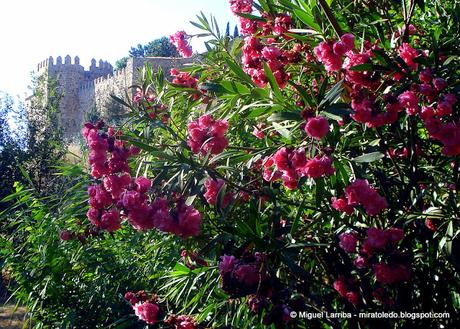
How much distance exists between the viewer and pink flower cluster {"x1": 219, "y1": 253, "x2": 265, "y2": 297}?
169 centimetres

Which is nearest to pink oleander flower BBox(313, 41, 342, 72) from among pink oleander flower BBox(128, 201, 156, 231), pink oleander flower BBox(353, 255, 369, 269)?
pink oleander flower BBox(353, 255, 369, 269)

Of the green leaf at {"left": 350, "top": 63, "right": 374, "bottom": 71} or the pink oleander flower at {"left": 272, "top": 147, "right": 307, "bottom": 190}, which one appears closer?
the pink oleander flower at {"left": 272, "top": 147, "right": 307, "bottom": 190}

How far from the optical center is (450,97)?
1765 mm

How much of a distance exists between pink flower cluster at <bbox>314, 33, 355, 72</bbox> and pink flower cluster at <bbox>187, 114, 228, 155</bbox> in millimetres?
433

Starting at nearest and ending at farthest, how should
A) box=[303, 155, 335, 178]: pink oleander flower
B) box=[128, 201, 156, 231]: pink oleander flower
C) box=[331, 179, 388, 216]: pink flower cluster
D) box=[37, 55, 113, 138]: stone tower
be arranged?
box=[303, 155, 335, 178]: pink oleander flower < box=[331, 179, 388, 216]: pink flower cluster < box=[128, 201, 156, 231]: pink oleander flower < box=[37, 55, 113, 138]: stone tower

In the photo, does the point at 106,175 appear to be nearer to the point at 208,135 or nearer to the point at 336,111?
the point at 208,135

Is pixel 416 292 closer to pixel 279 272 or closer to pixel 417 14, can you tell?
pixel 279 272

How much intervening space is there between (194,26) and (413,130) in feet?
4.59

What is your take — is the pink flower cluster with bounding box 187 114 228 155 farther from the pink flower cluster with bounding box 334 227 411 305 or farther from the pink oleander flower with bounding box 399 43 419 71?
the pink oleander flower with bounding box 399 43 419 71

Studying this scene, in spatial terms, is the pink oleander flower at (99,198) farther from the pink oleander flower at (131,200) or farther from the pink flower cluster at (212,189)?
the pink flower cluster at (212,189)

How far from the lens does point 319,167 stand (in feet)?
5.42

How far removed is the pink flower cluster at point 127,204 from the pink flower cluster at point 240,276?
198 mm

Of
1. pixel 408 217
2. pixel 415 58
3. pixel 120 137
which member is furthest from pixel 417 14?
pixel 120 137

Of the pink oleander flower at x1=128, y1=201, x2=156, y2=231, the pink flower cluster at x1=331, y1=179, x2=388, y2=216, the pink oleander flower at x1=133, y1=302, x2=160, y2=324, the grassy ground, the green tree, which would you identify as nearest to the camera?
the pink flower cluster at x1=331, y1=179, x2=388, y2=216
